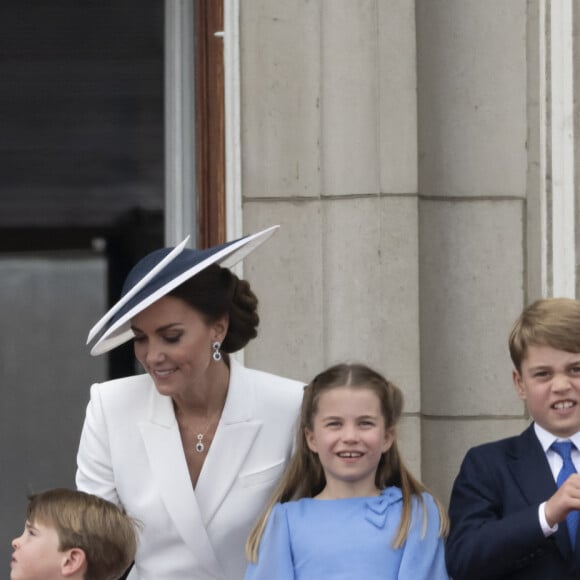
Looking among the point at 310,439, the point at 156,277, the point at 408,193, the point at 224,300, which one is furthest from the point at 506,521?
the point at 408,193

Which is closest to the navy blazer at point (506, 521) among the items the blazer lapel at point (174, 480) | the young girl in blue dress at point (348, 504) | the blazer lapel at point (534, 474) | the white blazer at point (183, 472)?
the blazer lapel at point (534, 474)

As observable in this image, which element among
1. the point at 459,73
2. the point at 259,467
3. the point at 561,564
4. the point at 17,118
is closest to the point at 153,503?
the point at 259,467

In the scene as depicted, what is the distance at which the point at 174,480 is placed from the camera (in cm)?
411

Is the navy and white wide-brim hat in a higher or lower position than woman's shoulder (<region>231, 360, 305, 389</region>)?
higher

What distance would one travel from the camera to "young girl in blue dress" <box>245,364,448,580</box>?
3859 mm

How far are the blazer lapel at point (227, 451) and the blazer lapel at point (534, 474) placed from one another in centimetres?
68

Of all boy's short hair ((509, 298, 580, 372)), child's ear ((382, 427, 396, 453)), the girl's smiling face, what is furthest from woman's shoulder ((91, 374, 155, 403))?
boy's short hair ((509, 298, 580, 372))

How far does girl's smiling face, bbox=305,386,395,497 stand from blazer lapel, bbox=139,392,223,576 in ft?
1.07

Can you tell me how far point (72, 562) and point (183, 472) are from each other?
0.44m

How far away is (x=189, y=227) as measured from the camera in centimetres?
610

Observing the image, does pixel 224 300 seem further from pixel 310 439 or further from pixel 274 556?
pixel 274 556

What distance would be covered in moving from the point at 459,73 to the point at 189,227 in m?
1.17

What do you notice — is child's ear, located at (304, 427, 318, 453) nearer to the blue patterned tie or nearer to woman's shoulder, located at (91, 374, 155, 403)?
woman's shoulder, located at (91, 374, 155, 403)

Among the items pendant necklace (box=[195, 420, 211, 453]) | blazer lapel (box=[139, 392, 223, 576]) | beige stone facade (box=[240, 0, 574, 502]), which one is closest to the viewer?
blazer lapel (box=[139, 392, 223, 576])
